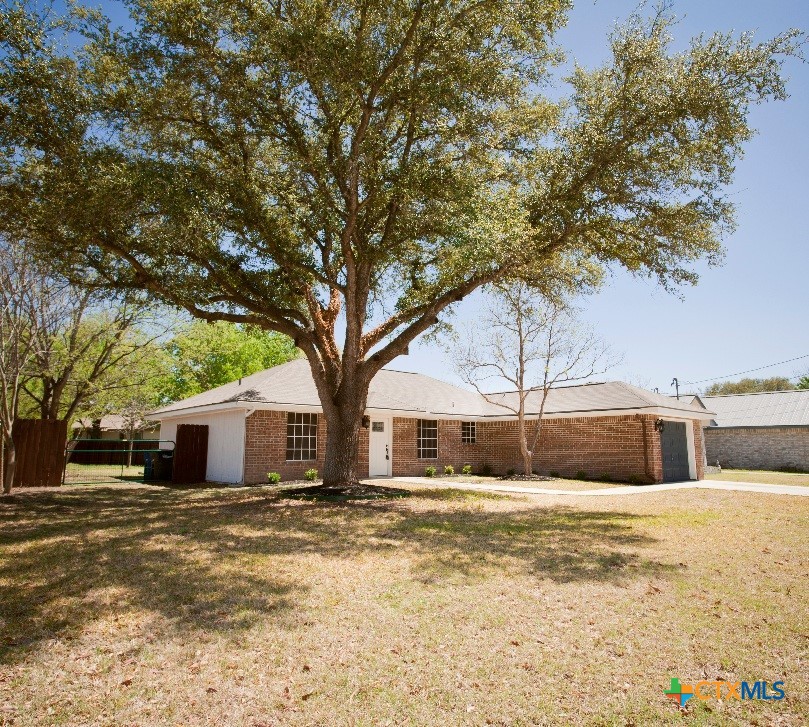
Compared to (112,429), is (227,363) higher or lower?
higher

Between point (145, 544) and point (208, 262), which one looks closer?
point (145, 544)

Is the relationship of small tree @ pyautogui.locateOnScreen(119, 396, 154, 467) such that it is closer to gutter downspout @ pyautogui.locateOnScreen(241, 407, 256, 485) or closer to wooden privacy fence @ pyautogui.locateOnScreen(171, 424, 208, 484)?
wooden privacy fence @ pyautogui.locateOnScreen(171, 424, 208, 484)

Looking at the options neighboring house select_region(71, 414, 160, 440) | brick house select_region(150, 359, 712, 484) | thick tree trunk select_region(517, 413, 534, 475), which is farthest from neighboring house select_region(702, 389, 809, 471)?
neighboring house select_region(71, 414, 160, 440)

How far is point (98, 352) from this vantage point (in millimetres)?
24812

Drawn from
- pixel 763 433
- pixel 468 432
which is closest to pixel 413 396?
pixel 468 432

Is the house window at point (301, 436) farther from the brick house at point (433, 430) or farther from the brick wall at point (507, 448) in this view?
the brick wall at point (507, 448)

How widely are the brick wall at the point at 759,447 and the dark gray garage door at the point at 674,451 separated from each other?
1094 centimetres

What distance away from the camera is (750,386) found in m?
67.6

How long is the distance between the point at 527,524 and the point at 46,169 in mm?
11306

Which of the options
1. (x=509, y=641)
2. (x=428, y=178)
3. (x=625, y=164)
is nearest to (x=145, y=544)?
(x=509, y=641)

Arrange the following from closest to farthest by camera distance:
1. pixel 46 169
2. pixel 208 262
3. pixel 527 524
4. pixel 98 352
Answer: pixel 527 524, pixel 46 169, pixel 208 262, pixel 98 352

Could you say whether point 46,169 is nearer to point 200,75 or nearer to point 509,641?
point 200,75

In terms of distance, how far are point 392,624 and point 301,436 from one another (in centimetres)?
1480

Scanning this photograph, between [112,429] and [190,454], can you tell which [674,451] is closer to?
[190,454]
